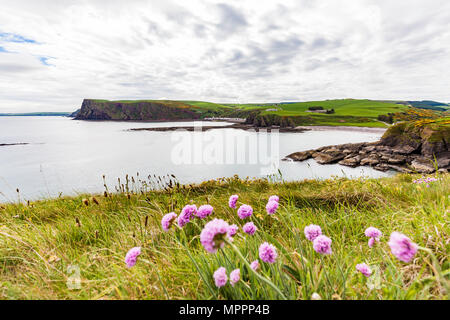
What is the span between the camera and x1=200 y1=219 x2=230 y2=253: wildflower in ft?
4.08

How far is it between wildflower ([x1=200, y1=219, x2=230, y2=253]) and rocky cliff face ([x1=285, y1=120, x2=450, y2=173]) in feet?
102

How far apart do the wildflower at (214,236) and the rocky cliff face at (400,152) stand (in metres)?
31.2

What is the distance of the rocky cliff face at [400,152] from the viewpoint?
2665 cm

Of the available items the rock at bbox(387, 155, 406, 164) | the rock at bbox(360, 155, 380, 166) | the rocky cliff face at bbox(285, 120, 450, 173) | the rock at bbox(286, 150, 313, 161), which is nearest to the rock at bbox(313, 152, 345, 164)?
the rocky cliff face at bbox(285, 120, 450, 173)

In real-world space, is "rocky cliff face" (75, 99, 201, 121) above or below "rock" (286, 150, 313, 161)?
above

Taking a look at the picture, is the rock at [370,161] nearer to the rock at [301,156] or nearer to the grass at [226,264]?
the rock at [301,156]

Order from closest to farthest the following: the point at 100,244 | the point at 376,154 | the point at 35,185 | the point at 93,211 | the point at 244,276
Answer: the point at 244,276
the point at 100,244
the point at 93,211
the point at 35,185
the point at 376,154

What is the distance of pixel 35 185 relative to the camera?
22859 mm

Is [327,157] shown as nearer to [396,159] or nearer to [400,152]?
[396,159]

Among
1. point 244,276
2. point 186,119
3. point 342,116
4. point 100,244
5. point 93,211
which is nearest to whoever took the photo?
point 244,276

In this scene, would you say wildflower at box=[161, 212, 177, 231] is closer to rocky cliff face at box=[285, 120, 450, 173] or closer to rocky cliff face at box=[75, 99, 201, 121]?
rocky cliff face at box=[285, 120, 450, 173]
